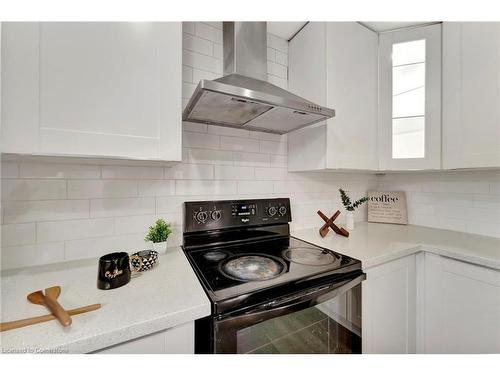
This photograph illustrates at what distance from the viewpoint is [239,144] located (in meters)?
1.28

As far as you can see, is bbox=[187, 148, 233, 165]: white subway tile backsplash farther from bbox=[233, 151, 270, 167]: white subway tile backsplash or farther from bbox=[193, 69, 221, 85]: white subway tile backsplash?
bbox=[193, 69, 221, 85]: white subway tile backsplash

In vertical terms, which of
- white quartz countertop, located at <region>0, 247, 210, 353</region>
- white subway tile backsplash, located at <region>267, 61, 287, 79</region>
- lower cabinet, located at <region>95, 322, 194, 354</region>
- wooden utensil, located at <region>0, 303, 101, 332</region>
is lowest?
lower cabinet, located at <region>95, 322, 194, 354</region>

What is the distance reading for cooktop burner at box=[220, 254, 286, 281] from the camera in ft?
2.52

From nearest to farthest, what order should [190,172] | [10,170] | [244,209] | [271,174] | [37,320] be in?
[37,320], [10,170], [190,172], [244,209], [271,174]

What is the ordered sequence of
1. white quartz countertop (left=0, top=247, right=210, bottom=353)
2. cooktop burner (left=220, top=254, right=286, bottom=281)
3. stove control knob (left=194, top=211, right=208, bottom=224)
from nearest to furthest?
white quartz countertop (left=0, top=247, right=210, bottom=353)
cooktop burner (left=220, top=254, right=286, bottom=281)
stove control knob (left=194, top=211, right=208, bottom=224)

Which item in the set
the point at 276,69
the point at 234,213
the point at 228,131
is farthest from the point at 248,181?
the point at 276,69

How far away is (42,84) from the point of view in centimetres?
61

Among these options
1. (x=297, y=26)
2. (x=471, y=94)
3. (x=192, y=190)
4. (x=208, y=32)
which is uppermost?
(x=297, y=26)

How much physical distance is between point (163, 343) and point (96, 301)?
0.24 meters

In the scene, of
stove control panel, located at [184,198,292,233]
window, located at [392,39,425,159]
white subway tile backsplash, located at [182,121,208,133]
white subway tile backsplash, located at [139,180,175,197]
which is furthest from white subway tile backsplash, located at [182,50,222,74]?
window, located at [392,39,425,159]

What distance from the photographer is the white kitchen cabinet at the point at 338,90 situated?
3.81 feet

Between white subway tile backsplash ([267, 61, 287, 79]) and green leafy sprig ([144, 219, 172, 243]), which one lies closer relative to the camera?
green leafy sprig ([144, 219, 172, 243])

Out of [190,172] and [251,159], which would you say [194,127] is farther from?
[251,159]

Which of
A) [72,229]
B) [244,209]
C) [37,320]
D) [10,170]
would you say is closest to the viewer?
[37,320]
